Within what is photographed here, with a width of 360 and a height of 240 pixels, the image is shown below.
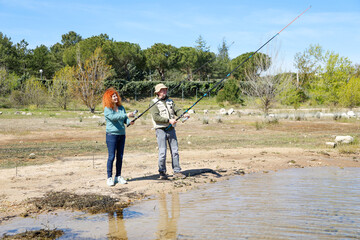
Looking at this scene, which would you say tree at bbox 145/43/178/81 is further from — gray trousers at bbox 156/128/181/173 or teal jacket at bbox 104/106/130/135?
teal jacket at bbox 104/106/130/135

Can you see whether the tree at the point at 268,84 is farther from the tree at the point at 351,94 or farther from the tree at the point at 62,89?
the tree at the point at 62,89

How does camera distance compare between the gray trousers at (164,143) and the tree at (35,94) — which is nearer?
the gray trousers at (164,143)

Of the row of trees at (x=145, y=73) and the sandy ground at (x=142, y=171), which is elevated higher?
the row of trees at (x=145, y=73)

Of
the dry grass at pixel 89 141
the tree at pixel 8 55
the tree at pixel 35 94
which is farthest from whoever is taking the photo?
the tree at pixel 8 55

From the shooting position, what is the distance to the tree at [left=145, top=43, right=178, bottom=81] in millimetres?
70625

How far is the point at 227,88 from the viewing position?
1854 inches

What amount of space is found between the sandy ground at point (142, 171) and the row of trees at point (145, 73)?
2.49 meters

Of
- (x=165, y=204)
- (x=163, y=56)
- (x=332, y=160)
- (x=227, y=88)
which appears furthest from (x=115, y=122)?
(x=163, y=56)

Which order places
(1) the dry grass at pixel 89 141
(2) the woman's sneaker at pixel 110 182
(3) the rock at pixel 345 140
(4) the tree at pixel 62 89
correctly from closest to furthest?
1. (2) the woman's sneaker at pixel 110 182
2. (1) the dry grass at pixel 89 141
3. (3) the rock at pixel 345 140
4. (4) the tree at pixel 62 89

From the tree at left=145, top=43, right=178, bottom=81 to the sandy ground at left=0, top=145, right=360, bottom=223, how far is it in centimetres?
5854

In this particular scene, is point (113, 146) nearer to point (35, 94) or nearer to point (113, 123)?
point (113, 123)

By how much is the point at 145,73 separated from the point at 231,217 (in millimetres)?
65052

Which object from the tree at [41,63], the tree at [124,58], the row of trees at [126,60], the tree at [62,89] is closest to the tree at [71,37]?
the row of trees at [126,60]

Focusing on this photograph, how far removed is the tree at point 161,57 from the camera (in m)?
70.6
